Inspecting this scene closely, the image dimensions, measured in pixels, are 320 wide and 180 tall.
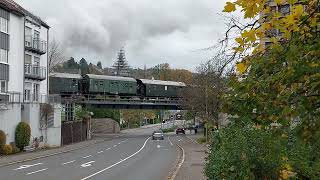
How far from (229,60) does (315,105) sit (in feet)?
6.13

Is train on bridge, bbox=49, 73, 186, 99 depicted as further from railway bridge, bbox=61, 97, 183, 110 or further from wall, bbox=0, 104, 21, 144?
wall, bbox=0, 104, 21, 144

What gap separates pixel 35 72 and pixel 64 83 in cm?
1812

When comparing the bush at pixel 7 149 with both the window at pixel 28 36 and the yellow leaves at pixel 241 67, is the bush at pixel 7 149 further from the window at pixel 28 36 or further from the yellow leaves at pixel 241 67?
the yellow leaves at pixel 241 67

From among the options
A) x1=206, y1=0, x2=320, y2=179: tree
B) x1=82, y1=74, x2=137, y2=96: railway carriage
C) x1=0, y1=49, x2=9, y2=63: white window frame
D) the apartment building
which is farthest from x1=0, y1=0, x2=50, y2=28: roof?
x1=206, y1=0, x2=320, y2=179: tree

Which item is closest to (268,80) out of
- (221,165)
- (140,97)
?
(221,165)

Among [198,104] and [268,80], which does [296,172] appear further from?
[198,104]

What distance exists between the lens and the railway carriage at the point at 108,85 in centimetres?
7550

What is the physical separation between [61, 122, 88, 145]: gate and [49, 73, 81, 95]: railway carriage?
535 cm

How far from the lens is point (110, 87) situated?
78562 millimetres

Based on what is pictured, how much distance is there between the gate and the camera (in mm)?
59447

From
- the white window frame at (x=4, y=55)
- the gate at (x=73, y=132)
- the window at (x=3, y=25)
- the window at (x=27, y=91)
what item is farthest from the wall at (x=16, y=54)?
the gate at (x=73, y=132)

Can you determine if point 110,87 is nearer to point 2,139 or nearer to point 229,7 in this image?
point 2,139

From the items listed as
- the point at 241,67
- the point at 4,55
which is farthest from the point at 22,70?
the point at 241,67

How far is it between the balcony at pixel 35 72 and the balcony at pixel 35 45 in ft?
5.46
